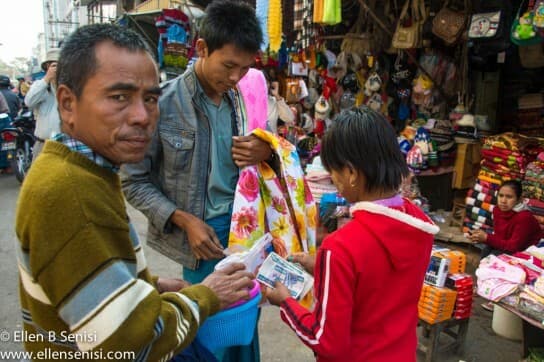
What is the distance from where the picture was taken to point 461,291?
301cm

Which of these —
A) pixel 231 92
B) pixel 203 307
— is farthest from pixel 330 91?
pixel 203 307

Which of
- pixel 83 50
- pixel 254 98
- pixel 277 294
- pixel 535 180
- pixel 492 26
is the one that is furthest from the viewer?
pixel 535 180

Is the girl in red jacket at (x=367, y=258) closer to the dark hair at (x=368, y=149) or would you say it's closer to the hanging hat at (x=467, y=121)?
the dark hair at (x=368, y=149)

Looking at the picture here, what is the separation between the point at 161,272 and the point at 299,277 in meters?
2.87

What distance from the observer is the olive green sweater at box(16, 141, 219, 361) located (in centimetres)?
85

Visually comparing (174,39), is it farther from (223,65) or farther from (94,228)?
(94,228)

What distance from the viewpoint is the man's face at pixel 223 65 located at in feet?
5.89

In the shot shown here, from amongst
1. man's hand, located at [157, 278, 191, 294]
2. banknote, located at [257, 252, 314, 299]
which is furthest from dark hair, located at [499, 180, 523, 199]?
man's hand, located at [157, 278, 191, 294]

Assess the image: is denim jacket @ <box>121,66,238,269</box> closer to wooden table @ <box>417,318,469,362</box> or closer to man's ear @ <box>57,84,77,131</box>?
man's ear @ <box>57,84,77,131</box>

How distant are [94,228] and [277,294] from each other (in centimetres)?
90

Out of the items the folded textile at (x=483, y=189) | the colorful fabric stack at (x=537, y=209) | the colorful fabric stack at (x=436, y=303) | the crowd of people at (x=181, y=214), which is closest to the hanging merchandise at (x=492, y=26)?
the folded textile at (x=483, y=189)

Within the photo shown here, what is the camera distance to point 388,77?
21.0ft

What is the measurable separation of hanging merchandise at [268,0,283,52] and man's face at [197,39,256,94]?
410 cm

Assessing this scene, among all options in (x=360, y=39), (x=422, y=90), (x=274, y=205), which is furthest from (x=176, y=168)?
(x=360, y=39)
